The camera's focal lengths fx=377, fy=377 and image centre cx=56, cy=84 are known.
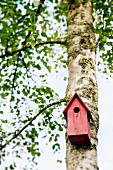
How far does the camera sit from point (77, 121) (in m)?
3.80

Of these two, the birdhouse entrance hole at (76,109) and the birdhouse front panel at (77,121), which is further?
the birdhouse entrance hole at (76,109)

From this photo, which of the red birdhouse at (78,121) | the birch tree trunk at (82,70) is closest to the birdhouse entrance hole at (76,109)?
the red birdhouse at (78,121)

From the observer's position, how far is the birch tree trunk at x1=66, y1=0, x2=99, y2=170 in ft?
12.0

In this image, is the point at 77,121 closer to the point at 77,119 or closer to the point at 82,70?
the point at 77,119

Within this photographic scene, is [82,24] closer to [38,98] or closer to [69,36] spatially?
[69,36]

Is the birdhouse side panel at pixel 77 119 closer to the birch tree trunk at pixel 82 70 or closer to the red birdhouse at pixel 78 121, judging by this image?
the red birdhouse at pixel 78 121

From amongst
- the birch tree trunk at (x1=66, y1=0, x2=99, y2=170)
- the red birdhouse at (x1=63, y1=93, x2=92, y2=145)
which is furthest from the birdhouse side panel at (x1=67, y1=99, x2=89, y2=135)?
the birch tree trunk at (x1=66, y1=0, x2=99, y2=170)

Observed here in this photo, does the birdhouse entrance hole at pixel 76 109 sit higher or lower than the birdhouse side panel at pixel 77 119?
higher

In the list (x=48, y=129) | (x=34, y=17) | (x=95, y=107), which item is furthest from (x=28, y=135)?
(x=95, y=107)

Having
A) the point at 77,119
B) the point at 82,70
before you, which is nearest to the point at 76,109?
the point at 77,119

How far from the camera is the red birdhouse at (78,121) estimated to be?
12.1 feet

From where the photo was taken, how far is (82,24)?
15.3 feet

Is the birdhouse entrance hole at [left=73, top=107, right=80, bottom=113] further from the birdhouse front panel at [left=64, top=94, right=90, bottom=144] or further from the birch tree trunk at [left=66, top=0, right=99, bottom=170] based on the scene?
the birch tree trunk at [left=66, top=0, right=99, bottom=170]

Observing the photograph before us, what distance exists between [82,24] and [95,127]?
1.39 m
